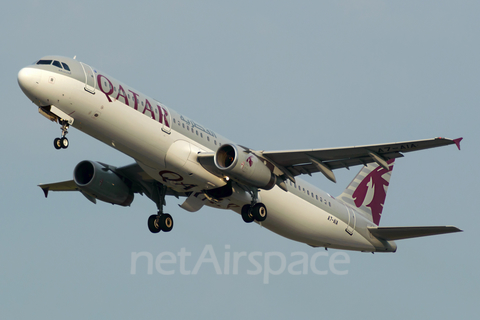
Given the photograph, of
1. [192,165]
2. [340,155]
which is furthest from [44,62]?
[340,155]

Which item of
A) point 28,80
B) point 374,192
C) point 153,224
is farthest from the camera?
point 374,192

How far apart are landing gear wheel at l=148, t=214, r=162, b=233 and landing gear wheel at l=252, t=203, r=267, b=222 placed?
18.3ft

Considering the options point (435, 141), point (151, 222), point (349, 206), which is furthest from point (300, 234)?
point (435, 141)

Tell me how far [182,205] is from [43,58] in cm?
1013

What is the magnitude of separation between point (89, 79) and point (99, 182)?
25.2 feet

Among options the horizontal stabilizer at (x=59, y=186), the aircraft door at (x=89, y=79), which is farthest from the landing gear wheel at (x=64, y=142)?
the horizontal stabilizer at (x=59, y=186)

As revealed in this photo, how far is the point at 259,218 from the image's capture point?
31.3 meters

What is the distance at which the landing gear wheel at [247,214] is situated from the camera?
3128 cm

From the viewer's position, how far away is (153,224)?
33.7m

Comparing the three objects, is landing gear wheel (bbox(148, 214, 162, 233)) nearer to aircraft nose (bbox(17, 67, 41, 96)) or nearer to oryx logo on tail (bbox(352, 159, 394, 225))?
aircraft nose (bbox(17, 67, 41, 96))

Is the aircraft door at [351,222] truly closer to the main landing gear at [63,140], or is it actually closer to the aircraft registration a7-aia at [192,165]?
the aircraft registration a7-aia at [192,165]

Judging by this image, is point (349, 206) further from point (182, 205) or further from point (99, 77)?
point (99, 77)

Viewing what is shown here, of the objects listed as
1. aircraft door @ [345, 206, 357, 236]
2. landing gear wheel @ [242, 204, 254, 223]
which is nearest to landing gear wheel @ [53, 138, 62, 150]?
landing gear wheel @ [242, 204, 254, 223]

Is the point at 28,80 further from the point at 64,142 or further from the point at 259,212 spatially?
the point at 259,212
